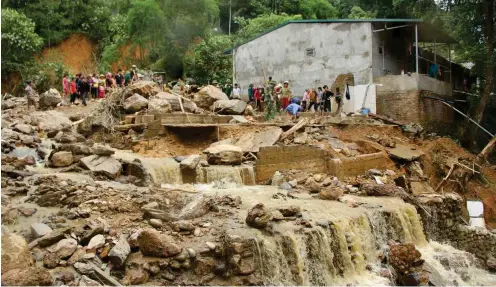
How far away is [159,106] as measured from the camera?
17078 mm

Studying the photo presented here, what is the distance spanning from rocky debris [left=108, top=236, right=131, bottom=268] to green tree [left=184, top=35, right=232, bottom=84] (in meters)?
20.9

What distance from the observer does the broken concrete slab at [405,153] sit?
1555 centimetres

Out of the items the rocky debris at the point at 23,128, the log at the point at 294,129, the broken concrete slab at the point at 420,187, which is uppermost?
the rocky debris at the point at 23,128

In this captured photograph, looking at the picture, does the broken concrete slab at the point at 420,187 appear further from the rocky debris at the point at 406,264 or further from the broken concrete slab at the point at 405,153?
the rocky debris at the point at 406,264

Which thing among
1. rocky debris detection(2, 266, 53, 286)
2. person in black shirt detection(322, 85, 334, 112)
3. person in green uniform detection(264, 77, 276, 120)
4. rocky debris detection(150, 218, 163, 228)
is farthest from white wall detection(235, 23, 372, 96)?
rocky debris detection(2, 266, 53, 286)

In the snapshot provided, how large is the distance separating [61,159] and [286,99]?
11.0 meters

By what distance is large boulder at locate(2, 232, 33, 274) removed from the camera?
5996 mm

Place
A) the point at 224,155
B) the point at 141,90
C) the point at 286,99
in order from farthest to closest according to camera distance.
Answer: the point at 286,99, the point at 141,90, the point at 224,155

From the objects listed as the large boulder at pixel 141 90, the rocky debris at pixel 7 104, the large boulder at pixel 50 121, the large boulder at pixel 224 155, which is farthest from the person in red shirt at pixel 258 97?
the rocky debris at pixel 7 104

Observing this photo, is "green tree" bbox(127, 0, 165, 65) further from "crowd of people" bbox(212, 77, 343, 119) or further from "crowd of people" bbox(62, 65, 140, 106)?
"crowd of people" bbox(212, 77, 343, 119)

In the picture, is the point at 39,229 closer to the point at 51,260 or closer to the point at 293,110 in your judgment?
the point at 51,260

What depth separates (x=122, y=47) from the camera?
3100 centimetres

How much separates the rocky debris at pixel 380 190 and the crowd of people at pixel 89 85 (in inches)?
449

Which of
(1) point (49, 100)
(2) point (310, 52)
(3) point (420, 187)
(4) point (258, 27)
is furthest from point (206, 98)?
(4) point (258, 27)
